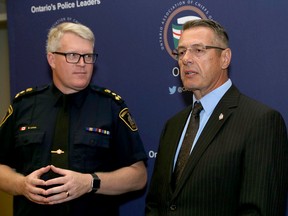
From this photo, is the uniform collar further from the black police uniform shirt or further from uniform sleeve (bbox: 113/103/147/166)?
uniform sleeve (bbox: 113/103/147/166)

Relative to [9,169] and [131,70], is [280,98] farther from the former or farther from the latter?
[9,169]

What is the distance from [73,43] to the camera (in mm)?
2172

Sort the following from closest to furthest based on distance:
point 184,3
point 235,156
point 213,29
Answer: point 235,156 → point 213,29 → point 184,3

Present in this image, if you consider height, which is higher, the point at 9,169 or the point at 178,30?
the point at 178,30

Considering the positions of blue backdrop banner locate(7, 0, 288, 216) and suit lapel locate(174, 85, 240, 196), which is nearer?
suit lapel locate(174, 85, 240, 196)

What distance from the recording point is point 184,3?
8.20ft

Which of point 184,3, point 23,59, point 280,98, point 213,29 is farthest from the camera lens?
point 23,59

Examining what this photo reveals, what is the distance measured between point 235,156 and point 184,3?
3.64 feet

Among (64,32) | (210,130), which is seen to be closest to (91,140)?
(64,32)

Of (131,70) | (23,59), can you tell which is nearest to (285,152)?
(131,70)

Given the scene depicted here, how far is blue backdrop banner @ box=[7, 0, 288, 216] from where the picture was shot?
225 centimetres

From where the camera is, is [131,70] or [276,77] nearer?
[276,77]

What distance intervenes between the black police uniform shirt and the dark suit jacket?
0.45 metres

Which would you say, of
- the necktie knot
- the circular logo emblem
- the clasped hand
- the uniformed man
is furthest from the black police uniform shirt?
the circular logo emblem
